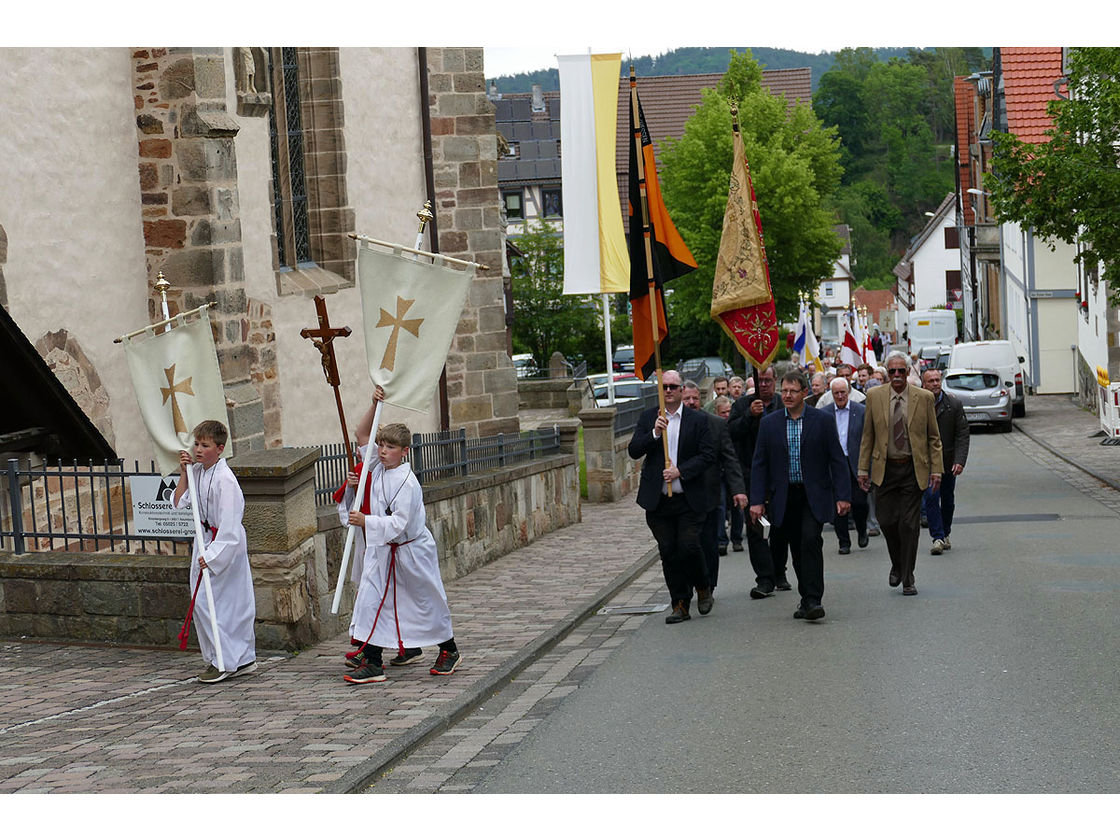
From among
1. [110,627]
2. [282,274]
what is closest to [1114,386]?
[282,274]

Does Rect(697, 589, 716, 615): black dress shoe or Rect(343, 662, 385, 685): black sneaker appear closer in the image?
Rect(343, 662, 385, 685): black sneaker

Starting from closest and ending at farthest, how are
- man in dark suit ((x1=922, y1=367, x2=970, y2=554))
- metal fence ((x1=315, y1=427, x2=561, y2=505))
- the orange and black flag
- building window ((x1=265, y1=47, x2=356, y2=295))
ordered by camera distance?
1. the orange and black flag
2. metal fence ((x1=315, y1=427, x2=561, y2=505))
3. man in dark suit ((x1=922, y1=367, x2=970, y2=554))
4. building window ((x1=265, y1=47, x2=356, y2=295))

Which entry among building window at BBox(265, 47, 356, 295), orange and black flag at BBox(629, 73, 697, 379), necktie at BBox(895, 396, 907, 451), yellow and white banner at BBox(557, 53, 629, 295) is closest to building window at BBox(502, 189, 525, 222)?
yellow and white banner at BBox(557, 53, 629, 295)

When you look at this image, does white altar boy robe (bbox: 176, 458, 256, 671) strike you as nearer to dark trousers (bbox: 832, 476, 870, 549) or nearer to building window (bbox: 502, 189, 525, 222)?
dark trousers (bbox: 832, 476, 870, 549)

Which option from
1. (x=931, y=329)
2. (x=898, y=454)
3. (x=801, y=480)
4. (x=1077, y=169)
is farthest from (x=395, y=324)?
(x=931, y=329)

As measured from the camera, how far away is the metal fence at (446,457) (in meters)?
13.5

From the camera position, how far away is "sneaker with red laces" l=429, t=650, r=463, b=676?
9406mm

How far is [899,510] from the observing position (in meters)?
12.4

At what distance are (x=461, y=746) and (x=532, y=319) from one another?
41.1m

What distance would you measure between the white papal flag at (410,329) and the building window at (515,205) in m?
66.0

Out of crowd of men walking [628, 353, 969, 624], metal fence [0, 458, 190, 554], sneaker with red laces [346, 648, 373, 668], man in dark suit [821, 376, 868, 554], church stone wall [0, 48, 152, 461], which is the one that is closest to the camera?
sneaker with red laces [346, 648, 373, 668]

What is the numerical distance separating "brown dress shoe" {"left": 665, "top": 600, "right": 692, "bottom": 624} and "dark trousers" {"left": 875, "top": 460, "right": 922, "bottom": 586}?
1914 millimetres

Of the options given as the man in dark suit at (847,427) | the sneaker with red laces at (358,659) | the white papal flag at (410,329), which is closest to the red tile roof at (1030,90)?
the man in dark suit at (847,427)

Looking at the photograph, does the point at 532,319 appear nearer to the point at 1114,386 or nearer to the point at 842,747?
the point at 1114,386
